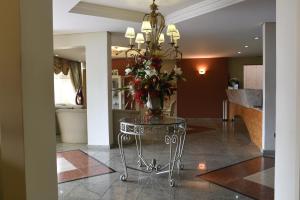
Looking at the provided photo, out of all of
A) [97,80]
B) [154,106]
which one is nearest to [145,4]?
[154,106]

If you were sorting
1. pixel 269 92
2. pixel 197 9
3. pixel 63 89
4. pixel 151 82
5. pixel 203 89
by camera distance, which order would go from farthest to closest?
1. pixel 203 89
2. pixel 63 89
3. pixel 269 92
4. pixel 197 9
5. pixel 151 82

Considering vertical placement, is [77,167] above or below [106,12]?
below

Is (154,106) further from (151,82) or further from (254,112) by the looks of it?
(254,112)

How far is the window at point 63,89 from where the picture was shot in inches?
382

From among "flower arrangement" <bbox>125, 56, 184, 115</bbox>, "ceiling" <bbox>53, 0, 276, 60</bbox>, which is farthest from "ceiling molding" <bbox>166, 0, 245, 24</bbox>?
"flower arrangement" <bbox>125, 56, 184, 115</bbox>

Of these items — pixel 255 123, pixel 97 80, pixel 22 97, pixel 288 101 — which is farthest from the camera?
pixel 255 123

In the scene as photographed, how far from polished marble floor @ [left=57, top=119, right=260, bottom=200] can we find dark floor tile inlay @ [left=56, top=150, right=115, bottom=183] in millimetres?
146

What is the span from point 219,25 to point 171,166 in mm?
2794

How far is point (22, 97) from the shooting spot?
1.17 metres

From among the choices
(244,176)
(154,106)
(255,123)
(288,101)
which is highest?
(288,101)

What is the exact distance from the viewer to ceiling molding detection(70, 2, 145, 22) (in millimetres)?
4039

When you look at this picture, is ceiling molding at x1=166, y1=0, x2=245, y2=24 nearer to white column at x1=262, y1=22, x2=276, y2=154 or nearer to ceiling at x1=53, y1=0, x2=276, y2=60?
ceiling at x1=53, y1=0, x2=276, y2=60

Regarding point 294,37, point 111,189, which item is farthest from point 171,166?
point 294,37

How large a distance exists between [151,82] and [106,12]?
1.68 metres
